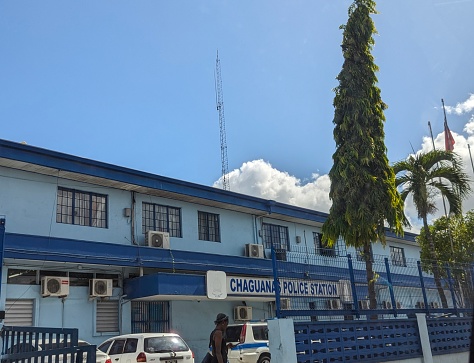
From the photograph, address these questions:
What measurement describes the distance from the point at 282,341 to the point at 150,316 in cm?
1056

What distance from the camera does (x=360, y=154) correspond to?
49.9 feet

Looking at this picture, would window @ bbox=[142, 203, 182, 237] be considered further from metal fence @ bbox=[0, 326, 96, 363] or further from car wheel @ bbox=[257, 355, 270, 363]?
metal fence @ bbox=[0, 326, 96, 363]

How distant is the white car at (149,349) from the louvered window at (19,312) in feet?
12.4

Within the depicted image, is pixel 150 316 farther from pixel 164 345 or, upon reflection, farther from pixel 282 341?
pixel 282 341

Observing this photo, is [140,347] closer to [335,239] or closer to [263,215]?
[335,239]

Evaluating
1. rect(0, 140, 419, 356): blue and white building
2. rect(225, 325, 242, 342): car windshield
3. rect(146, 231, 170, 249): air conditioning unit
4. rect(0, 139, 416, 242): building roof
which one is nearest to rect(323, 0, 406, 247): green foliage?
rect(0, 140, 419, 356): blue and white building

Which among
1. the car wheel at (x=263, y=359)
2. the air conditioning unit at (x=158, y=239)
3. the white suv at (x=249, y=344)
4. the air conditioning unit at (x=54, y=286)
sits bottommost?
the car wheel at (x=263, y=359)

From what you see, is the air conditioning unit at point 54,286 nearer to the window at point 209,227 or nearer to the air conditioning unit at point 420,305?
the window at point 209,227

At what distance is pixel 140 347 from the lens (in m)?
12.9

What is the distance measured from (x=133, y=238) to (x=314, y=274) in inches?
382

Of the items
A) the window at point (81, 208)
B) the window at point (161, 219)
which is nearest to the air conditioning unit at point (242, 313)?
the window at point (161, 219)

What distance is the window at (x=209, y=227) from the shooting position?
22.0m

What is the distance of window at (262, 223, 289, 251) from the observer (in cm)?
2474

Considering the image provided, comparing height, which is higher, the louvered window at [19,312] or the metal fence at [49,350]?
the louvered window at [19,312]
